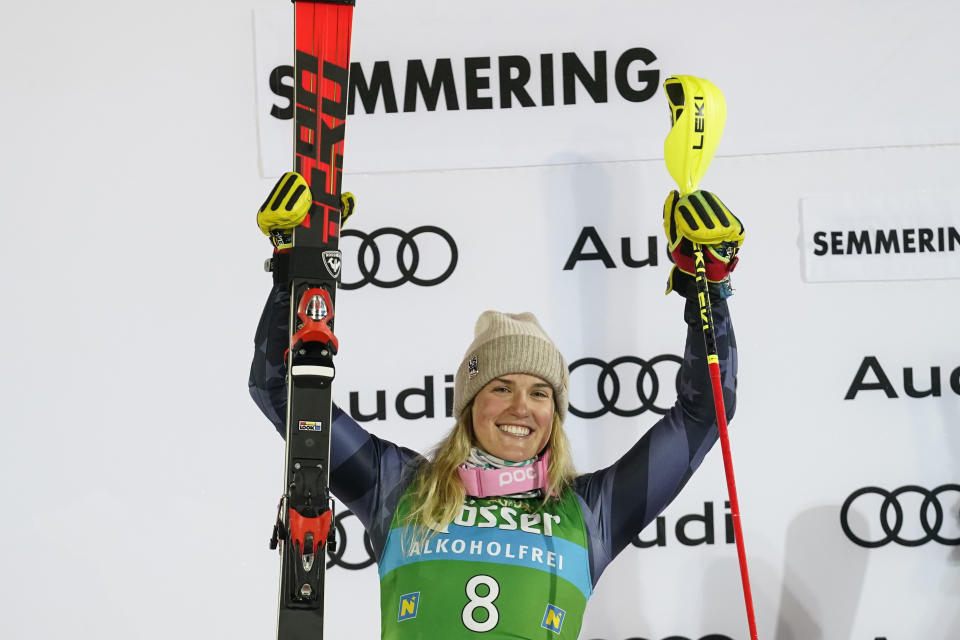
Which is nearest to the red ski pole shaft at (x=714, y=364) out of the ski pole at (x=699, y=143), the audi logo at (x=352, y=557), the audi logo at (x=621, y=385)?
the ski pole at (x=699, y=143)

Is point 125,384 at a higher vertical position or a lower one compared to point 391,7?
lower

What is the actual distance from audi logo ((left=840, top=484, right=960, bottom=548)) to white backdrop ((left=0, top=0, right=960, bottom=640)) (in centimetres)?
1

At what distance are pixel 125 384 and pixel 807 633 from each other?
6.01ft

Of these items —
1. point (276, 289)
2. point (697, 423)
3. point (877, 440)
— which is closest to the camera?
point (276, 289)

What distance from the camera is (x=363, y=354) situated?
248cm

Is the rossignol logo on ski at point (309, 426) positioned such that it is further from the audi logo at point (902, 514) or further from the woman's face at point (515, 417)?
the audi logo at point (902, 514)

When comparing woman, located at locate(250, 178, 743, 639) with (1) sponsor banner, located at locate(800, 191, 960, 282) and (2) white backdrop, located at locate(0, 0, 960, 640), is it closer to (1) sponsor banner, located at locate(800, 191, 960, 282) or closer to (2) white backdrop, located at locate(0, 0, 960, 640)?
(2) white backdrop, located at locate(0, 0, 960, 640)

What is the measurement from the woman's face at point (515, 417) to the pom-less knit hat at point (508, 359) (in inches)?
1.0

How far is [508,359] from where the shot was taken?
2033 mm

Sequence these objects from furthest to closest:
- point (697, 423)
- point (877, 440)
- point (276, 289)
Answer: point (877, 440)
point (697, 423)
point (276, 289)

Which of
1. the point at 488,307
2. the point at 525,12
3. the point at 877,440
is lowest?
the point at 877,440

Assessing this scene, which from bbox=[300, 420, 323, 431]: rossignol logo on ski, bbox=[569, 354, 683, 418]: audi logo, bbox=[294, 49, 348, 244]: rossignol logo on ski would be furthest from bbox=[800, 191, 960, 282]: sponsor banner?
bbox=[300, 420, 323, 431]: rossignol logo on ski

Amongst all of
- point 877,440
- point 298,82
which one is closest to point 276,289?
point 298,82

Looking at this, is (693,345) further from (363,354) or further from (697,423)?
(363,354)
